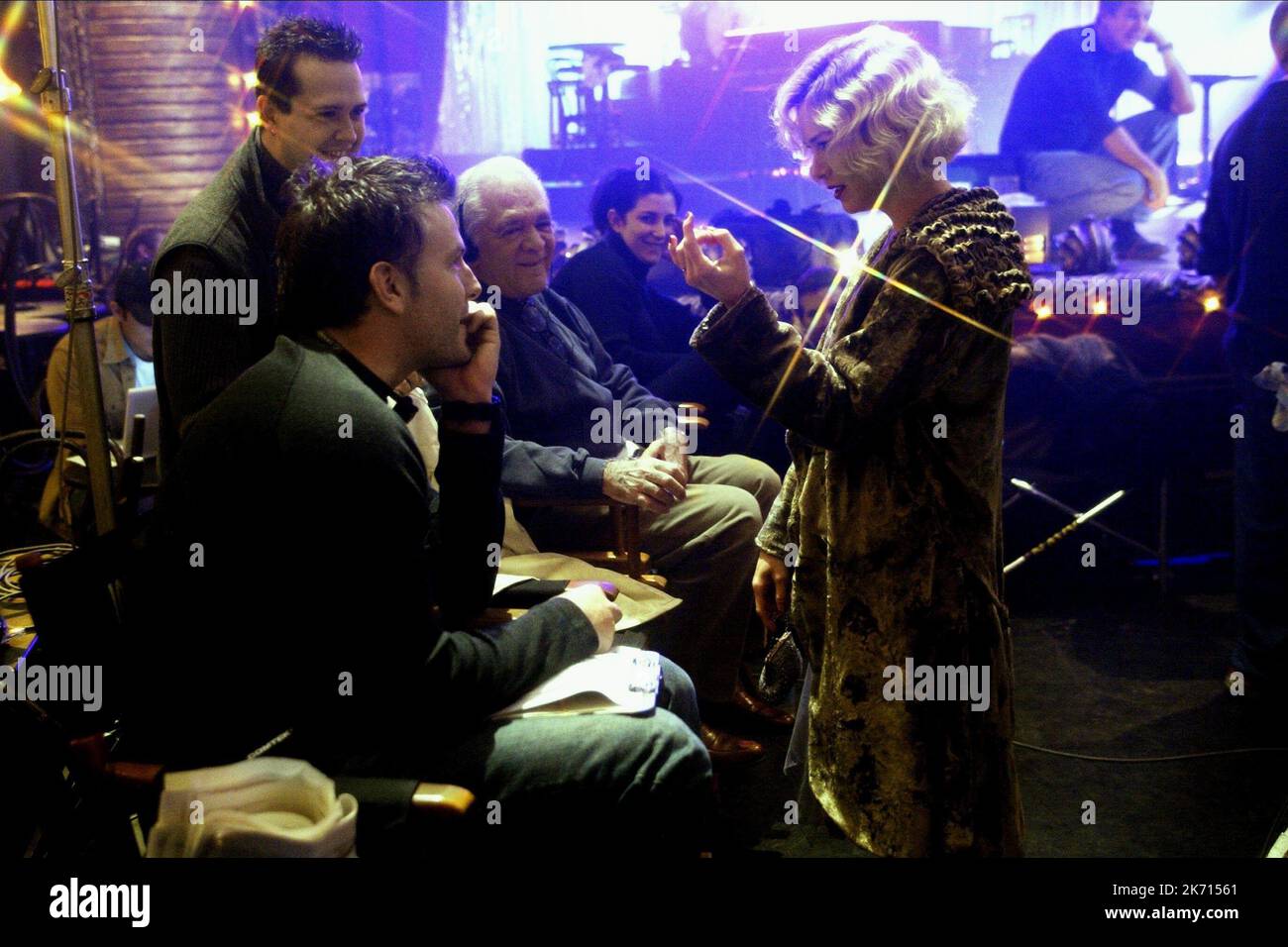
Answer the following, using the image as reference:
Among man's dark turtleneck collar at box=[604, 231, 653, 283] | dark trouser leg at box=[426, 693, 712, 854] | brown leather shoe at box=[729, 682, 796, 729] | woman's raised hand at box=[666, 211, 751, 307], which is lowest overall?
brown leather shoe at box=[729, 682, 796, 729]

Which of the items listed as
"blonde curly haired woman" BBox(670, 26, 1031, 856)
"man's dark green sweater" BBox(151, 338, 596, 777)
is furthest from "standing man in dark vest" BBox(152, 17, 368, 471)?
"blonde curly haired woman" BBox(670, 26, 1031, 856)

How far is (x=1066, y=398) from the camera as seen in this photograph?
4.63 meters

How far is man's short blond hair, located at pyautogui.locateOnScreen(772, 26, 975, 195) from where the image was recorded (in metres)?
1.79

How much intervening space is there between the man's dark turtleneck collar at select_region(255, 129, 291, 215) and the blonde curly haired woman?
1012mm

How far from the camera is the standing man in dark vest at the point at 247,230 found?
2148 millimetres

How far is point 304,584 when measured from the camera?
151 cm

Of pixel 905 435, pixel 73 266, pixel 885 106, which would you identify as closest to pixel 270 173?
pixel 73 266

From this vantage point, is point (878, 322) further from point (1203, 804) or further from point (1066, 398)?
point (1066, 398)

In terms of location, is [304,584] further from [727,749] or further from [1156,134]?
[1156,134]

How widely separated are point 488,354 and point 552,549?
1.28 metres

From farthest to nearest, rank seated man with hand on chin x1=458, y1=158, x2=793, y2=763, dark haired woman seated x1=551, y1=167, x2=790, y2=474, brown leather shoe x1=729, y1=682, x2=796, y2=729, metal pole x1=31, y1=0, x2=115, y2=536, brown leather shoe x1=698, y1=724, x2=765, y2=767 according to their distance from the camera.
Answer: dark haired woman seated x1=551, y1=167, x2=790, y2=474 < brown leather shoe x1=729, y1=682, x2=796, y2=729 < seated man with hand on chin x1=458, y1=158, x2=793, y2=763 < brown leather shoe x1=698, y1=724, x2=765, y2=767 < metal pole x1=31, y1=0, x2=115, y2=536

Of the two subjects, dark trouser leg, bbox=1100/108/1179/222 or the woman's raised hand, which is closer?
the woman's raised hand

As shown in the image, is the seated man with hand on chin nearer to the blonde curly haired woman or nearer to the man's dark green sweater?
the blonde curly haired woman

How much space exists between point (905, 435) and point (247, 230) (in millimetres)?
1466
